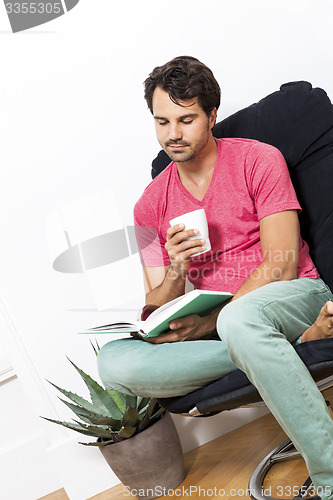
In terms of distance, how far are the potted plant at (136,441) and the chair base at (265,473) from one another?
36cm

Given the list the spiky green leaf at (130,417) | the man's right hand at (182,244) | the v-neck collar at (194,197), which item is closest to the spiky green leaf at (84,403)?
the spiky green leaf at (130,417)

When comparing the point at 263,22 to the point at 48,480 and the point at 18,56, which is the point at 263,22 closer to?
the point at 18,56

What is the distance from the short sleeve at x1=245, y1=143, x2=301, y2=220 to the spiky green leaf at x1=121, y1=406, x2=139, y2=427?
0.78 m

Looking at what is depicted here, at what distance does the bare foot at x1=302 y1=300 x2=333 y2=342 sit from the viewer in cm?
160

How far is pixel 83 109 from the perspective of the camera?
243 cm

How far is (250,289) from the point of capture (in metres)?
1.89

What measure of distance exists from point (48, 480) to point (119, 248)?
1055 millimetres

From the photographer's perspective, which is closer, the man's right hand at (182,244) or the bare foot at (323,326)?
the bare foot at (323,326)

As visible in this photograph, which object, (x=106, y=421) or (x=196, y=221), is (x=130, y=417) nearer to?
(x=106, y=421)

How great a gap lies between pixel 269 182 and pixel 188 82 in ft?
1.36

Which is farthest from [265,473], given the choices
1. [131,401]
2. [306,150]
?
[306,150]

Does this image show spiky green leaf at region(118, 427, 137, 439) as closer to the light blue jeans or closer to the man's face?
the light blue jeans

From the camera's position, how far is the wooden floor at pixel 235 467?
193cm

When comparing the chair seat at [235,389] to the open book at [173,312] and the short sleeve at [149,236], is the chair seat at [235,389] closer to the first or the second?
the open book at [173,312]
